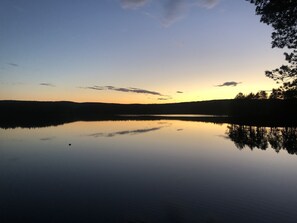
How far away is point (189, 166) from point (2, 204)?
1538 cm

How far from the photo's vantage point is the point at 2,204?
1440cm

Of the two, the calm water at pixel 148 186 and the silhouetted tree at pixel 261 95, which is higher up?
the silhouetted tree at pixel 261 95

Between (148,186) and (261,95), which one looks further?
(261,95)

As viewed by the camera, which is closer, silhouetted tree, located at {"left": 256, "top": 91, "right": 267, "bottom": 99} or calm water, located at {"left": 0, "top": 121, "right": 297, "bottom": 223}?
calm water, located at {"left": 0, "top": 121, "right": 297, "bottom": 223}

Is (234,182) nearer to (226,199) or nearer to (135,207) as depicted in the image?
(226,199)

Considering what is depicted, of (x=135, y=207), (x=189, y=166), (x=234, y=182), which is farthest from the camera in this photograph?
(x=189, y=166)

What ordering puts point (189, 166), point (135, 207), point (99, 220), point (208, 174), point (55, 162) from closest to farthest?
point (99, 220) → point (135, 207) → point (208, 174) → point (189, 166) → point (55, 162)

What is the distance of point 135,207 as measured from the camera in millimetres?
14055

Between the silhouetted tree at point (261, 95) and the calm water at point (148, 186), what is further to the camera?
the silhouetted tree at point (261, 95)

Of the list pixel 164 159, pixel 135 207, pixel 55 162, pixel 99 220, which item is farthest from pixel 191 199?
pixel 55 162

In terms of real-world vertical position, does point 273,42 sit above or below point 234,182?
above

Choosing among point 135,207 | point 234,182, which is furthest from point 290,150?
point 135,207

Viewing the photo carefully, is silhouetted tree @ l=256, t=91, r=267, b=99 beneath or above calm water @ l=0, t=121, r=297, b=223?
above

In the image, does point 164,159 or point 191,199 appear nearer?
point 191,199
